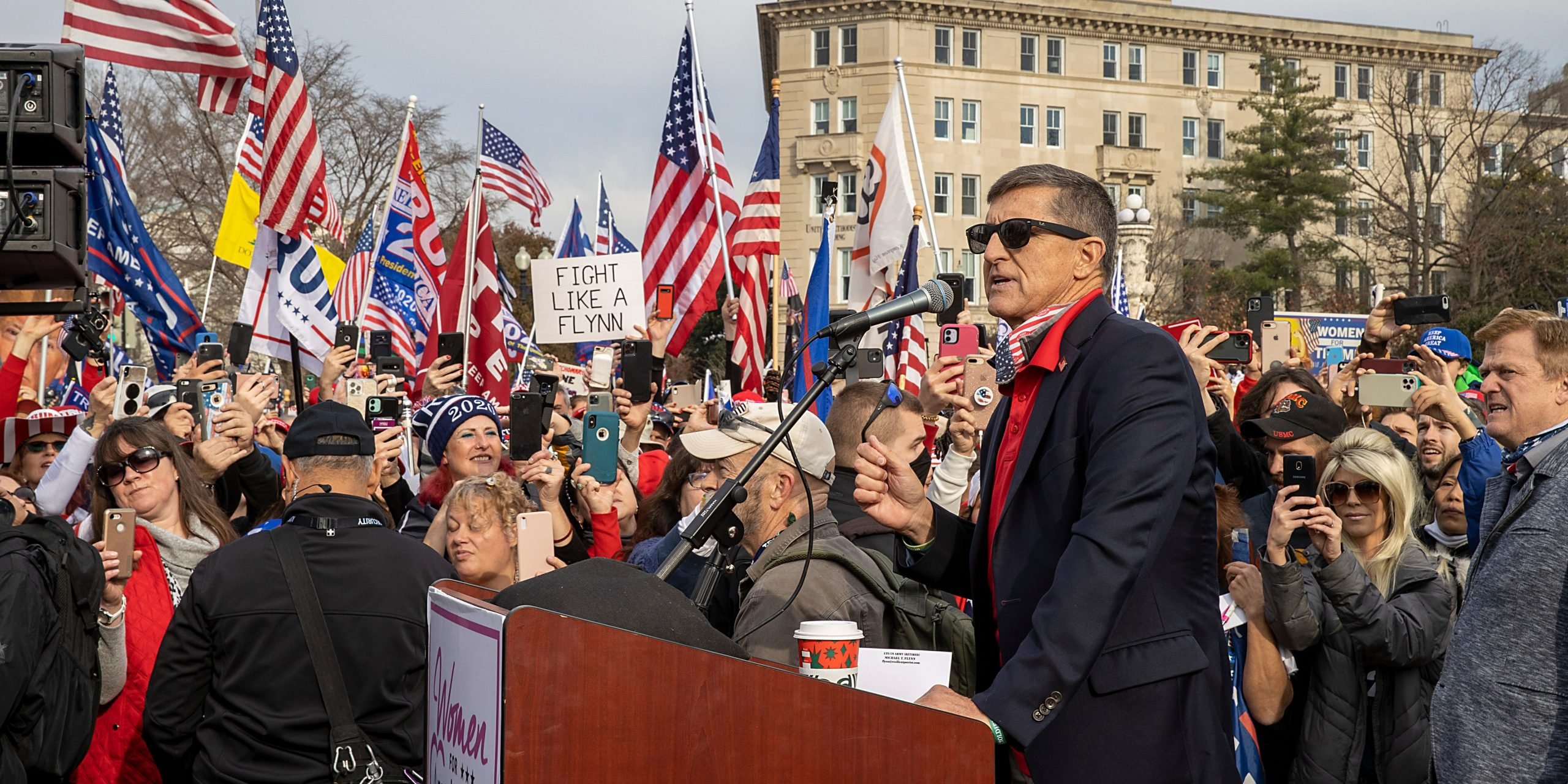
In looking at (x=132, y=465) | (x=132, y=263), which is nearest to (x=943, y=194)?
(x=132, y=263)

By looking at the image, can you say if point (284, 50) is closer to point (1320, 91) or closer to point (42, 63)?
point (42, 63)

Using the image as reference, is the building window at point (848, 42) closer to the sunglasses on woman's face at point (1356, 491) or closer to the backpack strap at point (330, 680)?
the sunglasses on woman's face at point (1356, 491)

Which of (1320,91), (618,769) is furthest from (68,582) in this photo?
(1320,91)

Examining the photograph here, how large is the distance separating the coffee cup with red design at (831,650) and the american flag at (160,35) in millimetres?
8519

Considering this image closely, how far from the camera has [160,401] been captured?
8.19 metres

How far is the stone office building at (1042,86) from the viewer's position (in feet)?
201

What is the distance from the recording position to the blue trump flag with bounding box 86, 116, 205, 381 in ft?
38.9

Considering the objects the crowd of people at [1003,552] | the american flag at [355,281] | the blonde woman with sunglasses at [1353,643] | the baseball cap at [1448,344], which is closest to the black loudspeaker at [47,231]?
the crowd of people at [1003,552]

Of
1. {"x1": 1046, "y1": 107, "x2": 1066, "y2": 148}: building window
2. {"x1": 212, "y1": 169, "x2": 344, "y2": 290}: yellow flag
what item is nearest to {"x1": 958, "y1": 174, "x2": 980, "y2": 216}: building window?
{"x1": 1046, "y1": 107, "x2": 1066, "y2": 148}: building window

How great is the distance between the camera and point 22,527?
16.0 feet

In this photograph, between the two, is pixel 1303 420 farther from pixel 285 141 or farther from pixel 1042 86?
pixel 1042 86

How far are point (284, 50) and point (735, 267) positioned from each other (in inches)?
232

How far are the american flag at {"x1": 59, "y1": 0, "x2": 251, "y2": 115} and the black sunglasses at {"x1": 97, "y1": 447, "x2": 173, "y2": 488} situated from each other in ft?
14.8

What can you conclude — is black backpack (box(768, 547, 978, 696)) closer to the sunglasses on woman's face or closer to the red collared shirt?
the red collared shirt
